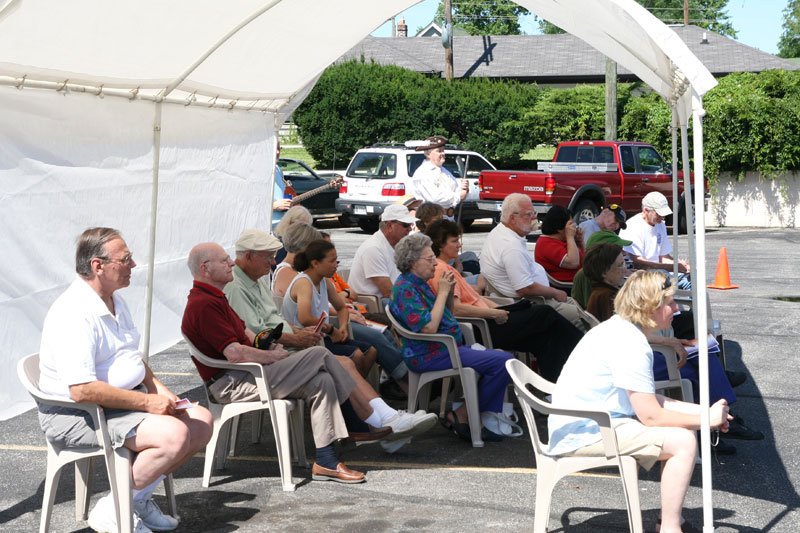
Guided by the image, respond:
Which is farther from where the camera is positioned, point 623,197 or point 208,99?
point 623,197

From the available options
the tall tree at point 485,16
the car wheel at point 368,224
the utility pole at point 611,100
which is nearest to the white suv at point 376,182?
the car wheel at point 368,224

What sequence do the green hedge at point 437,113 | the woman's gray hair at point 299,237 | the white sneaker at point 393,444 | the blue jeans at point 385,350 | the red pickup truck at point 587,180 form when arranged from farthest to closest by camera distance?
the green hedge at point 437,113, the red pickup truck at point 587,180, the woman's gray hair at point 299,237, the blue jeans at point 385,350, the white sneaker at point 393,444

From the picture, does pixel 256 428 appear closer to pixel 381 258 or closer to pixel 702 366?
pixel 381 258

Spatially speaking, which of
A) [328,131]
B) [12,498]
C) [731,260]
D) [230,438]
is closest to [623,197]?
[731,260]

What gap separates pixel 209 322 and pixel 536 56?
150 ft

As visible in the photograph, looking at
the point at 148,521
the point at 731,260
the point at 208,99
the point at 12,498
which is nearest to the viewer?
the point at 148,521

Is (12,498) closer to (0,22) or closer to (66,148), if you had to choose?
(66,148)

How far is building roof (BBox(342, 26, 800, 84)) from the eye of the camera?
4406 cm

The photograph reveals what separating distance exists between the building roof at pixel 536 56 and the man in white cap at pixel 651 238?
3324cm

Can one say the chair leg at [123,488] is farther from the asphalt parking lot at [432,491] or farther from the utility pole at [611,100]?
the utility pole at [611,100]

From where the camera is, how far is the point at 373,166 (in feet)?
66.5

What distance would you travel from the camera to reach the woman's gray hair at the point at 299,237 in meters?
6.80

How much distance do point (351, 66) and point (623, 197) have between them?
13977 millimetres

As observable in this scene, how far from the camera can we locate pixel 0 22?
4.20 meters
